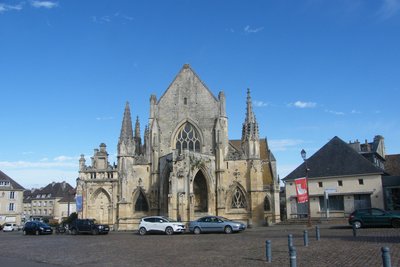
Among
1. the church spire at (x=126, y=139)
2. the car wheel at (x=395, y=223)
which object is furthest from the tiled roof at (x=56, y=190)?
the car wheel at (x=395, y=223)

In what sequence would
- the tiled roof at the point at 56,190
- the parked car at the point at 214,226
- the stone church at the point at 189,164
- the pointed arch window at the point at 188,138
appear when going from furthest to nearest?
the tiled roof at the point at 56,190, the pointed arch window at the point at 188,138, the stone church at the point at 189,164, the parked car at the point at 214,226

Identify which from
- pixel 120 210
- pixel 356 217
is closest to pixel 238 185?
pixel 120 210

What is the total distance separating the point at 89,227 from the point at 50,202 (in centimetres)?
6150

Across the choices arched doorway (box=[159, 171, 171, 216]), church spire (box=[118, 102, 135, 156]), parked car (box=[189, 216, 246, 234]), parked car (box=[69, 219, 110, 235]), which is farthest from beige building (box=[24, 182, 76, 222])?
parked car (box=[189, 216, 246, 234])

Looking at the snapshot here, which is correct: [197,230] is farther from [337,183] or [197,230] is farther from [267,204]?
[337,183]

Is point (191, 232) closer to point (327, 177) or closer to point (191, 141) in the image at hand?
point (191, 141)

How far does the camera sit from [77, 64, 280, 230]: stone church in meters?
37.1

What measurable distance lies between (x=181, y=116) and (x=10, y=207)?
4334 centimetres

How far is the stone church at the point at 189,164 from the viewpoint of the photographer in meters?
37.1

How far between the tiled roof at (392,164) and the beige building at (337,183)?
869 centimetres

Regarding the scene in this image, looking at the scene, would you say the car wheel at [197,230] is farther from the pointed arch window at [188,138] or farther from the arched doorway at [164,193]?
the pointed arch window at [188,138]

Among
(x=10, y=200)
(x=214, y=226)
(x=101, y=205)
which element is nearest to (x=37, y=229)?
(x=101, y=205)

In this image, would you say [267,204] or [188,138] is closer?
[188,138]

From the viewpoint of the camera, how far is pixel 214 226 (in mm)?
27750
